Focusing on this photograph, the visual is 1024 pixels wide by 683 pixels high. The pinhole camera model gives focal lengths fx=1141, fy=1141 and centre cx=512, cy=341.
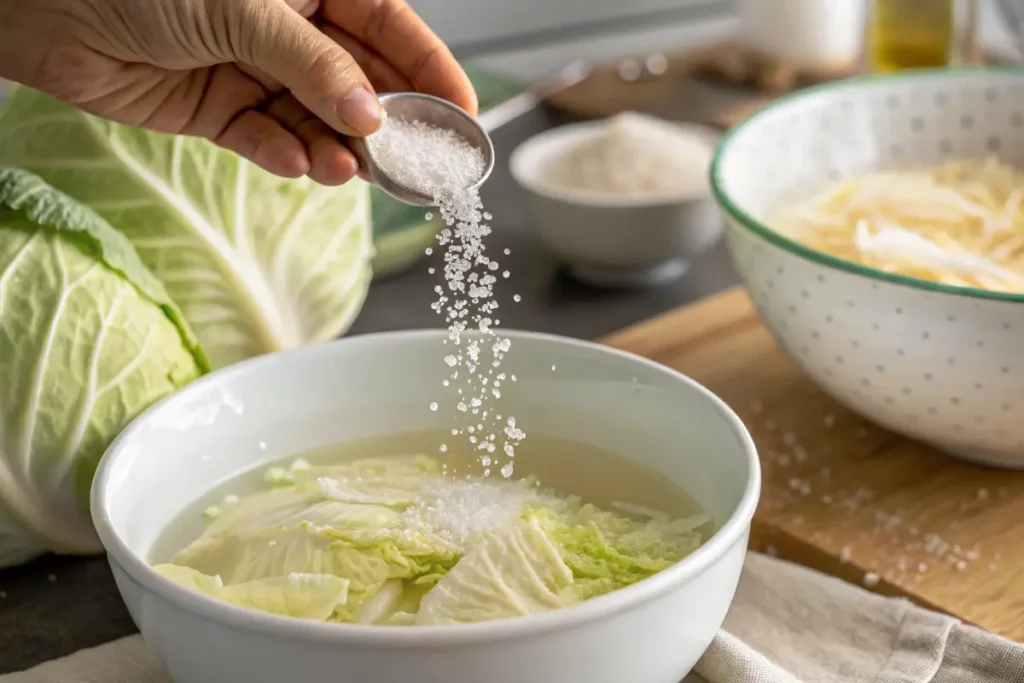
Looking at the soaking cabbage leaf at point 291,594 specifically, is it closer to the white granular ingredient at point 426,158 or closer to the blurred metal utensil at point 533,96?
the white granular ingredient at point 426,158

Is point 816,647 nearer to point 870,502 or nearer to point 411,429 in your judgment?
point 870,502

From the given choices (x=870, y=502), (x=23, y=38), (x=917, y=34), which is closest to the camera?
(x=23, y=38)

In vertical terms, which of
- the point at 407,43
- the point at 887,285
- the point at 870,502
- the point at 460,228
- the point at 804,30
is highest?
the point at 407,43

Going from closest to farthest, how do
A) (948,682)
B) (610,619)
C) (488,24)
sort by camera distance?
(610,619)
(948,682)
(488,24)

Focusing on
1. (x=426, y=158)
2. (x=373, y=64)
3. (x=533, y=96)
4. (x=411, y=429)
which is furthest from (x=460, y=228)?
(x=533, y=96)

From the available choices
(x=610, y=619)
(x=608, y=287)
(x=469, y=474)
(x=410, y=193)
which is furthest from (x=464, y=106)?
(x=610, y=619)

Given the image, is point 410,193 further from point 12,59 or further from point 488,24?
point 488,24

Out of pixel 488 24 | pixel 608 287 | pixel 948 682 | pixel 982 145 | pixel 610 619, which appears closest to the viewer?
pixel 610 619
